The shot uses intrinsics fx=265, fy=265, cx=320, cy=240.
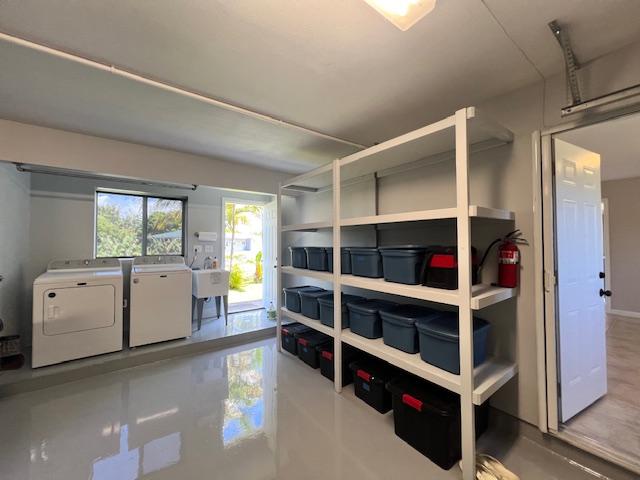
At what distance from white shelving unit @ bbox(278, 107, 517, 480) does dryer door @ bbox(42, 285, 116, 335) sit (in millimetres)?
2432

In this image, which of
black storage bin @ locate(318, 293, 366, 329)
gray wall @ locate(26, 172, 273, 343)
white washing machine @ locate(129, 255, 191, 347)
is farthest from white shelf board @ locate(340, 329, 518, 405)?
gray wall @ locate(26, 172, 273, 343)

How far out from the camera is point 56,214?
3414 mm

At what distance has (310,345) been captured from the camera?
2.93 metres

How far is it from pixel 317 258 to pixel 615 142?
352 cm

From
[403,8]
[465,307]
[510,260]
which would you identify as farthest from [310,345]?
[403,8]

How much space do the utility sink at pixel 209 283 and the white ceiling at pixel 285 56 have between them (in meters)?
2.12

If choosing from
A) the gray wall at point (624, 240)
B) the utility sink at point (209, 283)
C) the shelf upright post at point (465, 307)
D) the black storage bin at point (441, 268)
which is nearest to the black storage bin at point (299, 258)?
the utility sink at point (209, 283)

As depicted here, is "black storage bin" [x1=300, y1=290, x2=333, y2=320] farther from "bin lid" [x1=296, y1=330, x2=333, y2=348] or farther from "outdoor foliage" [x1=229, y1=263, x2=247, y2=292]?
"outdoor foliage" [x1=229, y1=263, x2=247, y2=292]

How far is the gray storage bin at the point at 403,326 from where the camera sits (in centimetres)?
197

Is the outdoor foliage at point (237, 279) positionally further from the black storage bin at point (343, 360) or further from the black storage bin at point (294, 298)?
Result: the black storage bin at point (343, 360)

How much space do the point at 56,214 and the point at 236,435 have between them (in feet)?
11.8

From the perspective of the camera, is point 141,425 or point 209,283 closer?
point 141,425

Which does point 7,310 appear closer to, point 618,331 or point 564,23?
point 564,23

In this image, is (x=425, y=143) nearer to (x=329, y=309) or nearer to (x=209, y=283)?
(x=329, y=309)
